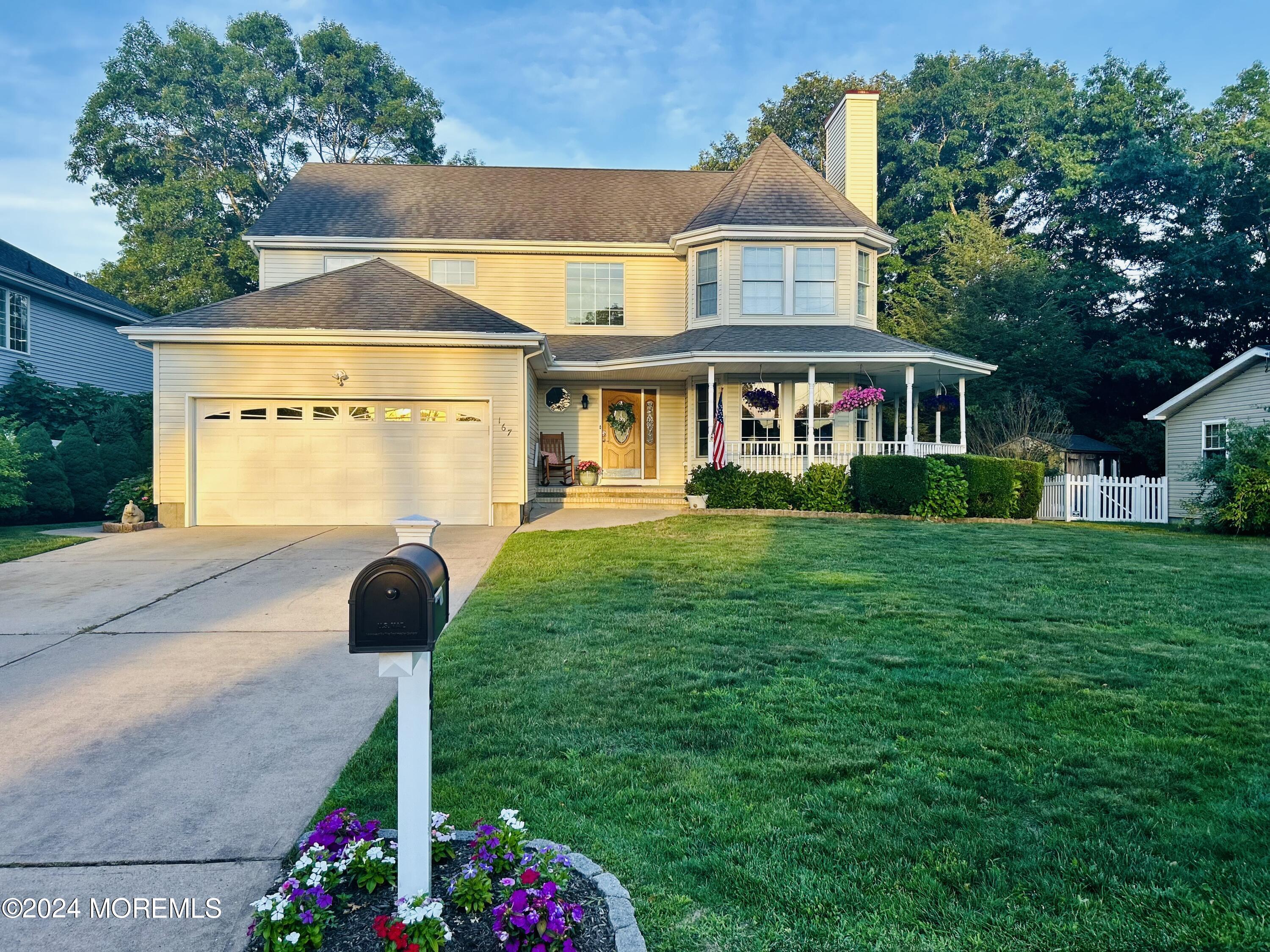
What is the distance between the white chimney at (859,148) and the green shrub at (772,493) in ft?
27.5

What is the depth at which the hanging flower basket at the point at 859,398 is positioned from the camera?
14.7 m

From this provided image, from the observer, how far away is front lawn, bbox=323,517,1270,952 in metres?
2.30

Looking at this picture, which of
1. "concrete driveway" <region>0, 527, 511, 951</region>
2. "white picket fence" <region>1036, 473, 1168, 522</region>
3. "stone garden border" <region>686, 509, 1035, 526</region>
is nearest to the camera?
"concrete driveway" <region>0, 527, 511, 951</region>

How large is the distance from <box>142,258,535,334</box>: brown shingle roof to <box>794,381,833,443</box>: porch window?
6251mm

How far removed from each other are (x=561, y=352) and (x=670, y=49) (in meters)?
14.8

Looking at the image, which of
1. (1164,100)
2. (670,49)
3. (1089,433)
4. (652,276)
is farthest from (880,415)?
(1164,100)

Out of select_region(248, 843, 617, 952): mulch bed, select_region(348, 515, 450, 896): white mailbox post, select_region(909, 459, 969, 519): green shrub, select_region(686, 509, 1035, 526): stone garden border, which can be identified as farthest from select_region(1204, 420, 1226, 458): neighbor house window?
select_region(348, 515, 450, 896): white mailbox post

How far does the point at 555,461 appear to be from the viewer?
17047 millimetres

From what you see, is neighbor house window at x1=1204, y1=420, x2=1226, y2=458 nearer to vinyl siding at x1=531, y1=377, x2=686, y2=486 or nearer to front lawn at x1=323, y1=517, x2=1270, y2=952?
vinyl siding at x1=531, y1=377, x2=686, y2=486

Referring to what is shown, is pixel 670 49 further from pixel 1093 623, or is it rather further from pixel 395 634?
pixel 395 634

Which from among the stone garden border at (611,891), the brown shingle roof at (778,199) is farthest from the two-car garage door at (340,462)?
the stone garden border at (611,891)

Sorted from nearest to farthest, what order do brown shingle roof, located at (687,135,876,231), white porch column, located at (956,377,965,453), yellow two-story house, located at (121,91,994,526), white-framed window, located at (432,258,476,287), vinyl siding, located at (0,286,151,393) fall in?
yellow two-story house, located at (121,91,994,526), white porch column, located at (956,377,965,453), brown shingle roof, located at (687,135,876,231), white-framed window, located at (432,258,476,287), vinyl siding, located at (0,286,151,393)

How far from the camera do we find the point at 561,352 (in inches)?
641

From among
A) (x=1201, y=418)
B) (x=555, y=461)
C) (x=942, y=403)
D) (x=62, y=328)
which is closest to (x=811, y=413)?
(x=942, y=403)
